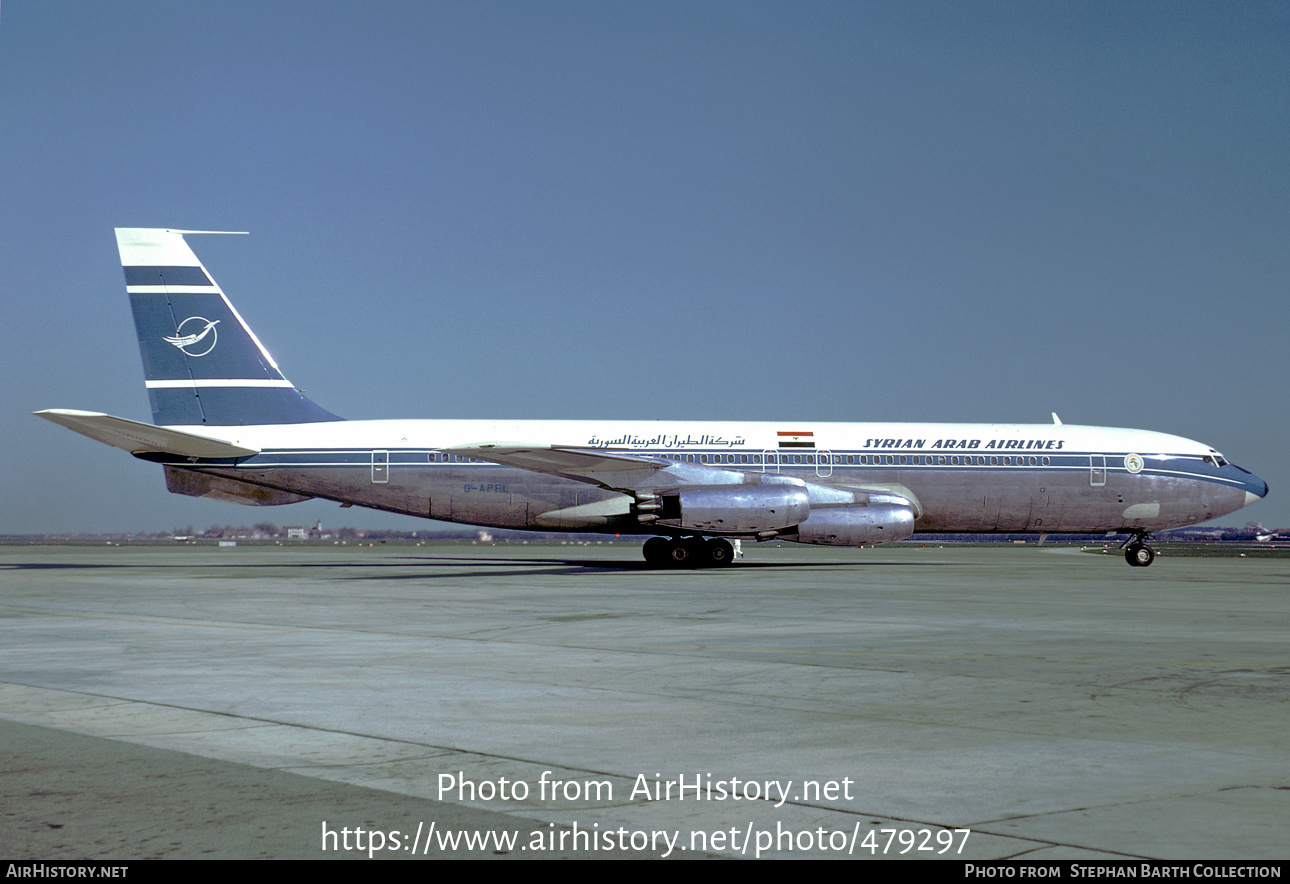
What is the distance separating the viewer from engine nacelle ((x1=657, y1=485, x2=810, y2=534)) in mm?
30922

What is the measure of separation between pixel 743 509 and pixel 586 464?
4395 mm

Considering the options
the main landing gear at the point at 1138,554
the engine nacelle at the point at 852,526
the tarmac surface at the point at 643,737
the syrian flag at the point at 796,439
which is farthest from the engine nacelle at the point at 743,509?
the tarmac surface at the point at 643,737

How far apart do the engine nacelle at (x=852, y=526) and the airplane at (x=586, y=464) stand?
0.04 meters

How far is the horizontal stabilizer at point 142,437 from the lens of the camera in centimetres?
2792

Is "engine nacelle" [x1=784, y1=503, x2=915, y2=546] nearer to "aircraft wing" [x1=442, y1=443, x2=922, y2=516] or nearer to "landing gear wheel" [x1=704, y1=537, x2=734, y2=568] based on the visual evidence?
"aircraft wing" [x1=442, y1=443, x2=922, y2=516]

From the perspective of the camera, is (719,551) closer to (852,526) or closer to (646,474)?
(646,474)

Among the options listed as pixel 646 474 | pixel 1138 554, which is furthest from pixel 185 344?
pixel 1138 554

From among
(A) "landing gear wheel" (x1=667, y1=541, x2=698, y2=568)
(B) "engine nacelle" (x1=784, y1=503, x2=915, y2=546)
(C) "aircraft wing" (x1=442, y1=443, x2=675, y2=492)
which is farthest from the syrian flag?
(A) "landing gear wheel" (x1=667, y1=541, x2=698, y2=568)

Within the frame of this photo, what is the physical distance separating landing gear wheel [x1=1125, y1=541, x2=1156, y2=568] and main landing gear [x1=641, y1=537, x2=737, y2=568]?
1271 cm

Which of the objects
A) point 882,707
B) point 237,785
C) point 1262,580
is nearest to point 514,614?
point 882,707

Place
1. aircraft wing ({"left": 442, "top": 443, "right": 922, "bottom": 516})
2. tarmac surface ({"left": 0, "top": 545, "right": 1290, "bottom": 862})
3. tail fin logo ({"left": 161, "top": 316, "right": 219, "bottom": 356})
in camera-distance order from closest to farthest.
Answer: tarmac surface ({"left": 0, "top": 545, "right": 1290, "bottom": 862}) < aircraft wing ({"left": 442, "top": 443, "right": 922, "bottom": 516}) < tail fin logo ({"left": 161, "top": 316, "right": 219, "bottom": 356})

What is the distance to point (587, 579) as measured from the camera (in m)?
27.1

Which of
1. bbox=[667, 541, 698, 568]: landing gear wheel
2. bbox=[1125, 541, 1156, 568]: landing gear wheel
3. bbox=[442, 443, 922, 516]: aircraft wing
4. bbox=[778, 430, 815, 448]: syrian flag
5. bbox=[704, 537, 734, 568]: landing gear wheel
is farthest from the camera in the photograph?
bbox=[1125, 541, 1156, 568]: landing gear wheel
